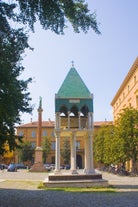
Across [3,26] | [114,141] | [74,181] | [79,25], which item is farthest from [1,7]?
[114,141]

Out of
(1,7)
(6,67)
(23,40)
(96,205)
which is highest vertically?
(1,7)

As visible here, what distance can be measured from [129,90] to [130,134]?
56.6ft

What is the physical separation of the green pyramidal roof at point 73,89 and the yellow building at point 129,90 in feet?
82.2

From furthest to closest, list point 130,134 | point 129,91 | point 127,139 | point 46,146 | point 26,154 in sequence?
point 46,146
point 26,154
point 129,91
point 130,134
point 127,139

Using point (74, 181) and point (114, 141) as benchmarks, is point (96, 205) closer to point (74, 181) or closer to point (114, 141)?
point (74, 181)

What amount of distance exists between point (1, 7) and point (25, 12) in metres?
1.07

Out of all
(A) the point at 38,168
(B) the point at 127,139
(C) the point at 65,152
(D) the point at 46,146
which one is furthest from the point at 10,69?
(D) the point at 46,146

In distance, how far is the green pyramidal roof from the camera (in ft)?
98.5

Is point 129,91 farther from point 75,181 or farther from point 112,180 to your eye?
point 75,181

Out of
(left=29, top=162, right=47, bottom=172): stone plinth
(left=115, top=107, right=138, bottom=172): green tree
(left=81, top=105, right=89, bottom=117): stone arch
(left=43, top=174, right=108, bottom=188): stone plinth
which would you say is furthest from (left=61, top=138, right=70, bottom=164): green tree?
(left=43, top=174, right=108, bottom=188): stone plinth

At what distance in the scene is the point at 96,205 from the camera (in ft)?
48.6

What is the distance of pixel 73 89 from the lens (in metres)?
30.2

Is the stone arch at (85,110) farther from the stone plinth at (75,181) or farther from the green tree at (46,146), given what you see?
the green tree at (46,146)

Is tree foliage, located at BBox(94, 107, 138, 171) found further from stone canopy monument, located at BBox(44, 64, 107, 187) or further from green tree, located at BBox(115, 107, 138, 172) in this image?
stone canopy monument, located at BBox(44, 64, 107, 187)
